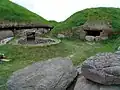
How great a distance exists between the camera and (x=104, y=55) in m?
8.30

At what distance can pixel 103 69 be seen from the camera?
7.55 metres

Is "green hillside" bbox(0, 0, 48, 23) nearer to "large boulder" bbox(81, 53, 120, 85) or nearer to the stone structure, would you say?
the stone structure

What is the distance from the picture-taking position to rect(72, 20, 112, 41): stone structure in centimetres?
1986

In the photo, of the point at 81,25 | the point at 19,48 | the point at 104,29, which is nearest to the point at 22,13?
the point at 81,25

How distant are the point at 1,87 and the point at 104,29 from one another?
40.3ft

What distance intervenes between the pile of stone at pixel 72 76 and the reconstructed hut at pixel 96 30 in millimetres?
11619

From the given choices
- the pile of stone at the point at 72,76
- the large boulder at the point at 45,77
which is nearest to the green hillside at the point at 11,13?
the large boulder at the point at 45,77

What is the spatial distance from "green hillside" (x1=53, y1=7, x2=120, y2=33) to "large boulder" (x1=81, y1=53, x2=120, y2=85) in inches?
501

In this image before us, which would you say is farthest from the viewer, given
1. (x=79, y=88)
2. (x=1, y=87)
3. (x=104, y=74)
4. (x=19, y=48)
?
(x=19, y=48)

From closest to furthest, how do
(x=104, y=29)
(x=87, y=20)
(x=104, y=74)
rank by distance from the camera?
(x=104, y=74) < (x=104, y=29) < (x=87, y=20)

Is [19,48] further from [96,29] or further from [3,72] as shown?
[96,29]

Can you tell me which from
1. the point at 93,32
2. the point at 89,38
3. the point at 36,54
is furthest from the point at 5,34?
the point at 36,54

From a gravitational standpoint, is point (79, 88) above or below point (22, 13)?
below

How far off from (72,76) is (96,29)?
12271 mm
